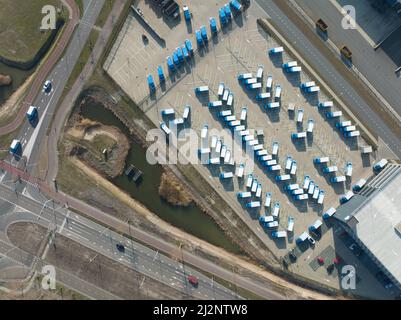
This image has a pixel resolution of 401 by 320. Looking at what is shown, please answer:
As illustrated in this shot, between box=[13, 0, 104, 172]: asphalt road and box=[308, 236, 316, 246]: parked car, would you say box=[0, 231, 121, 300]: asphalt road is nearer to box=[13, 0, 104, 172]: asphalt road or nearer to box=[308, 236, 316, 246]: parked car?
box=[13, 0, 104, 172]: asphalt road

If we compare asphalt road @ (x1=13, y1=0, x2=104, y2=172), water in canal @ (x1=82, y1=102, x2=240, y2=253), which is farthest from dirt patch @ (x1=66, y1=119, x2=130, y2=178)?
asphalt road @ (x1=13, y1=0, x2=104, y2=172)

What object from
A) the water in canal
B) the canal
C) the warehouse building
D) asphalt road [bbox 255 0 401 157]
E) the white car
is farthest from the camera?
the water in canal

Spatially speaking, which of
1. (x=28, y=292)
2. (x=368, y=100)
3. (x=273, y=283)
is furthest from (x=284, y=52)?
(x=28, y=292)

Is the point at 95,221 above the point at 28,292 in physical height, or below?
above

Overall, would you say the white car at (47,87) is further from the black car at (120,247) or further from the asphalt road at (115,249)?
the black car at (120,247)

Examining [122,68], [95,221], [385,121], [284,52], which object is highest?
[122,68]

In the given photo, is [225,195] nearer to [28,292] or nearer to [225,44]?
[225,44]

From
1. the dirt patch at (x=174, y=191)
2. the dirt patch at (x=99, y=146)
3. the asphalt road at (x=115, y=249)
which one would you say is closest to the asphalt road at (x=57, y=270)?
the asphalt road at (x=115, y=249)
